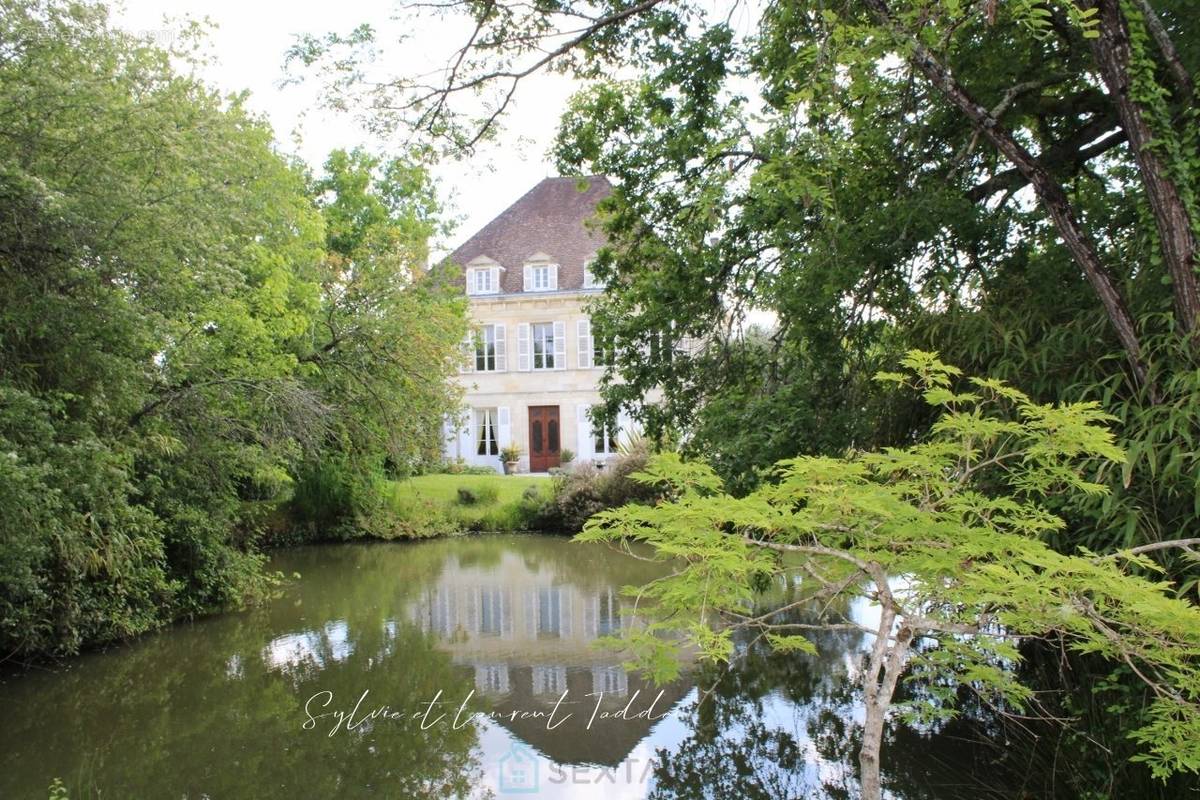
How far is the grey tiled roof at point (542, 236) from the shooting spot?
29062 millimetres

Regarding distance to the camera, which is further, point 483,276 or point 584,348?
point 483,276

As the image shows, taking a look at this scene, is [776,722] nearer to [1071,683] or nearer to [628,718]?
[628,718]

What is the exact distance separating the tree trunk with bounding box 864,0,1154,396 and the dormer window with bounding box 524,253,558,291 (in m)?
24.0

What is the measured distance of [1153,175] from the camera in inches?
172

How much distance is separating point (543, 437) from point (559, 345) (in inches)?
117

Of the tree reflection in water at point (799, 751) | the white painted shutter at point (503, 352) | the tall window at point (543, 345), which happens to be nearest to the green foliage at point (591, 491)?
the tall window at point (543, 345)

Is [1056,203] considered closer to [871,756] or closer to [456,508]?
[871,756]

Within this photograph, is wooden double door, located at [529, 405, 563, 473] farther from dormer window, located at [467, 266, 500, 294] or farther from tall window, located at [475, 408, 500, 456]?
dormer window, located at [467, 266, 500, 294]

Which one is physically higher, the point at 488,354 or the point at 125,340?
the point at 488,354

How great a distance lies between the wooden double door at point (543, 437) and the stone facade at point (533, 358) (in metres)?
0.03

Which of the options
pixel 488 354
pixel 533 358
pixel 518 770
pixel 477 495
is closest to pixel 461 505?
pixel 477 495

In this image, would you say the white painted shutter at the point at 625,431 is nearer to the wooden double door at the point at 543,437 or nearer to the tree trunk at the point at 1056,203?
the wooden double door at the point at 543,437

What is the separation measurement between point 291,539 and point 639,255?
1197 cm

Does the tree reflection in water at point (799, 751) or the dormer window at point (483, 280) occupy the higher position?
the dormer window at point (483, 280)
